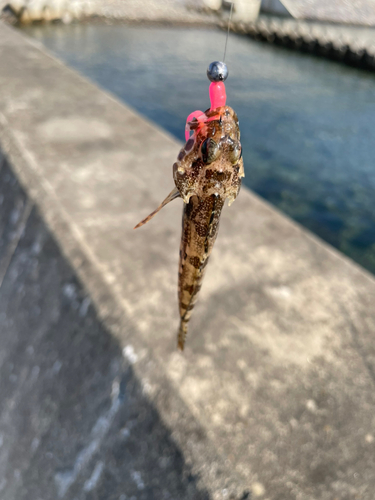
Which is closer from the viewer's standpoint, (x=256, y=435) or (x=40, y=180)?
(x=256, y=435)

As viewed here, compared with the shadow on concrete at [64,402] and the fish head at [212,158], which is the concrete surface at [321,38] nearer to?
the shadow on concrete at [64,402]

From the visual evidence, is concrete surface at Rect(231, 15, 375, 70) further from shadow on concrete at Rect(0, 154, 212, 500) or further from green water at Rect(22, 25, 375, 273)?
shadow on concrete at Rect(0, 154, 212, 500)

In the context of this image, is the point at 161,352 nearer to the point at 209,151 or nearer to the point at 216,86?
the point at 209,151

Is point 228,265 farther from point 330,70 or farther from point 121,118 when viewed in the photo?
point 330,70

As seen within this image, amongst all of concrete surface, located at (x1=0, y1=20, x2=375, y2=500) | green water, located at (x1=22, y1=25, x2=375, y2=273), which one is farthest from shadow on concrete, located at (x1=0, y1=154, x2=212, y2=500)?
green water, located at (x1=22, y1=25, x2=375, y2=273)

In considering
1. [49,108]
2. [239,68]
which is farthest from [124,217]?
[239,68]
